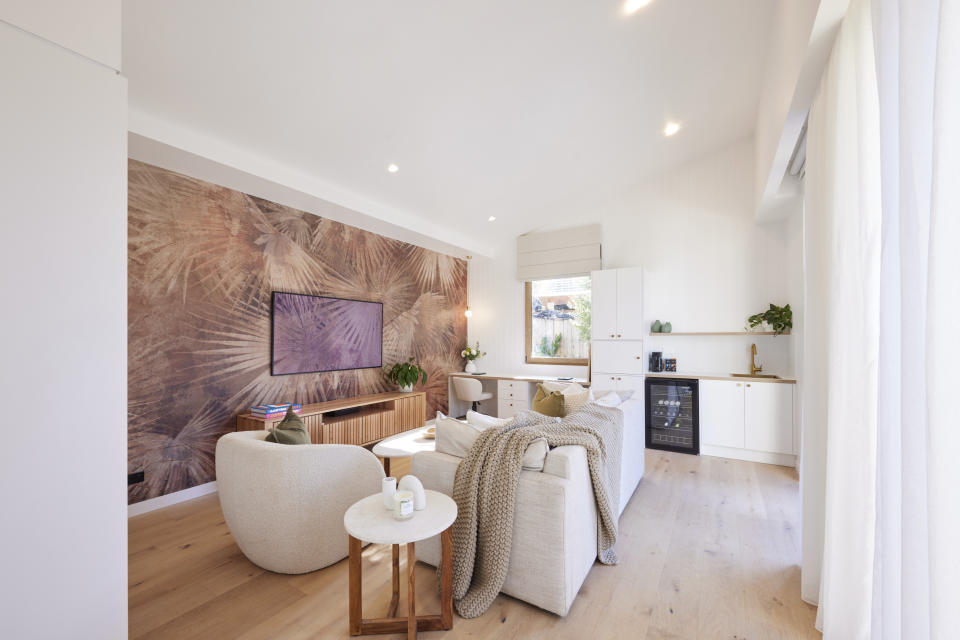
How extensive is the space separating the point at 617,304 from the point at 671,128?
1921 mm

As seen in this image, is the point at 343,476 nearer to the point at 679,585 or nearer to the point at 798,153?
the point at 679,585

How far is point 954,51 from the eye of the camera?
2.05ft

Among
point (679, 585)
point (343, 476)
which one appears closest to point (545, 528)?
point (679, 585)

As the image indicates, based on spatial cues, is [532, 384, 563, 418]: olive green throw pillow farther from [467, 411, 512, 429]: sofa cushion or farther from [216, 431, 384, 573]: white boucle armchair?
[216, 431, 384, 573]: white boucle armchair

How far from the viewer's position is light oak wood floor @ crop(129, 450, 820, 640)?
175 cm

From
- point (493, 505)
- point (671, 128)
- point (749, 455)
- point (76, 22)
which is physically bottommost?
point (749, 455)

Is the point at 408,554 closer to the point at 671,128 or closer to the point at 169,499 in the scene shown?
the point at 169,499

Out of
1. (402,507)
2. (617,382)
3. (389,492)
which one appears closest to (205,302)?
(389,492)

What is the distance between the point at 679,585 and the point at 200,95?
3899mm

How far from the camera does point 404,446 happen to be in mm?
3029

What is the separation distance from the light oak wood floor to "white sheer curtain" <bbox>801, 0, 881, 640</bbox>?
43 cm

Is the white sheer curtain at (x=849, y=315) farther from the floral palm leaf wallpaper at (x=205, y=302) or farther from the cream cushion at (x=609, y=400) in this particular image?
the floral palm leaf wallpaper at (x=205, y=302)

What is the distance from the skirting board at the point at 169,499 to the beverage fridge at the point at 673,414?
4.33 m

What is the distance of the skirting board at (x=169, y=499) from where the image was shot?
2.87 metres
